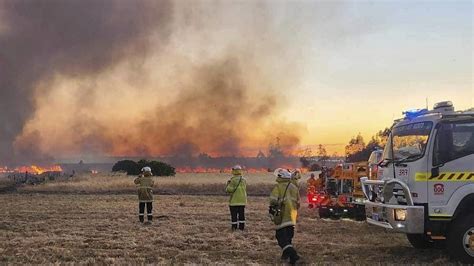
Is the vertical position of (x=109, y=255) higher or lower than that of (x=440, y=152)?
lower

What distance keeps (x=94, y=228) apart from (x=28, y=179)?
38.2 m

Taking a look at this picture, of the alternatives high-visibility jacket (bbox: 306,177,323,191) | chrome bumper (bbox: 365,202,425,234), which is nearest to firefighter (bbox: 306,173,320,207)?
high-visibility jacket (bbox: 306,177,323,191)

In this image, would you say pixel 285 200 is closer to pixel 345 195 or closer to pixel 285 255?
pixel 285 255

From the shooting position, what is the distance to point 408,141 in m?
10.2

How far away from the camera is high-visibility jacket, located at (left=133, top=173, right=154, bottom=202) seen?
17250 mm

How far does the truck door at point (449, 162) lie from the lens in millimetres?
9383

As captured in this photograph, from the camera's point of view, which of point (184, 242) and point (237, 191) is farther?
point (237, 191)

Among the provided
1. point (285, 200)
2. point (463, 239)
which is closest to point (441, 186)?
point (463, 239)

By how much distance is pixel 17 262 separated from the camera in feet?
33.1

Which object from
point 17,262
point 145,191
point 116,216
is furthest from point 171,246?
point 116,216

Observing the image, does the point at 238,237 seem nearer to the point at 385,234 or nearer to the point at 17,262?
the point at 385,234

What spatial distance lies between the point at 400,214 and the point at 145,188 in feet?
32.5

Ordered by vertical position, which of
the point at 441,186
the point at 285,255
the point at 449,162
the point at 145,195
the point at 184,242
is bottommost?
the point at 184,242

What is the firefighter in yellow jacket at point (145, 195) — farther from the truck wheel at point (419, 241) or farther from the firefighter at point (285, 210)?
the truck wheel at point (419, 241)
